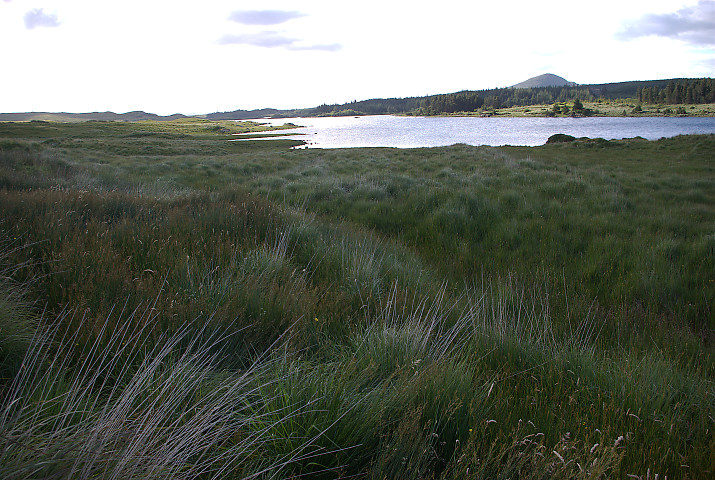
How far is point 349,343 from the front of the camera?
3061 mm

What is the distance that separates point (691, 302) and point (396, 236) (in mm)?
4973

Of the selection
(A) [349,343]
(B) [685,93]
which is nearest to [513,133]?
(A) [349,343]

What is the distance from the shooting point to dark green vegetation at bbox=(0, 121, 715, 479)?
176 cm

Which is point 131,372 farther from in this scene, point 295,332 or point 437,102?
point 437,102

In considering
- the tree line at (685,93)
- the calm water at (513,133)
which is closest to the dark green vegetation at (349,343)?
the calm water at (513,133)

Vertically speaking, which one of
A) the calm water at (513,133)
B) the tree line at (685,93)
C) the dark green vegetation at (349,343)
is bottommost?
the dark green vegetation at (349,343)

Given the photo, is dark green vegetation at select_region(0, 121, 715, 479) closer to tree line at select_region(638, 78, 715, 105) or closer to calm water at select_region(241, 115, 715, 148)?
calm water at select_region(241, 115, 715, 148)

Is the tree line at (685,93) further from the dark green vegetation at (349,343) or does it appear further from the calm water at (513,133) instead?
the dark green vegetation at (349,343)

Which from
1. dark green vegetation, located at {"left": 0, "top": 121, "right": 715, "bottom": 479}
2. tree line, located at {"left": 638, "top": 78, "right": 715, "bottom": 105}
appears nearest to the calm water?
tree line, located at {"left": 638, "top": 78, "right": 715, "bottom": 105}

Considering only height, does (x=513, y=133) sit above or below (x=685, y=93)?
below

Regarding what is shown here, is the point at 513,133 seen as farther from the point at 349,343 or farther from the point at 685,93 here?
the point at 685,93

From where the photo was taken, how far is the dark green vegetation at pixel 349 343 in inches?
69.4

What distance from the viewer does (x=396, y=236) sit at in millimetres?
8164

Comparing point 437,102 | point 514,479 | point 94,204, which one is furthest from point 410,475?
point 437,102
